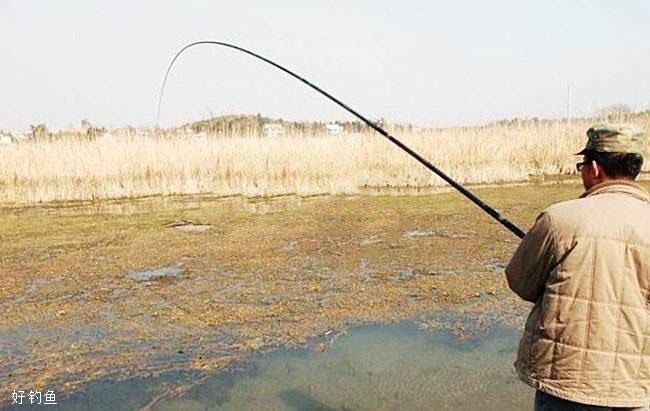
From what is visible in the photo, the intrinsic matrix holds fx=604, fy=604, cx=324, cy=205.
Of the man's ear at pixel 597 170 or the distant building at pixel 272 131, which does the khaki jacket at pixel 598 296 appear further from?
the distant building at pixel 272 131

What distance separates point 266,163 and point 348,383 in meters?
14.4

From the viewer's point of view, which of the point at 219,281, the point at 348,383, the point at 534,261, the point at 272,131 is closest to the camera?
the point at 534,261

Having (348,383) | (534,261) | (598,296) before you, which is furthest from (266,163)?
(598,296)

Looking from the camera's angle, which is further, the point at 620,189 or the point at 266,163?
the point at 266,163

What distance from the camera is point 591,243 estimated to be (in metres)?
1.83

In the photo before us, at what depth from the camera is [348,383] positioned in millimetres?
4141

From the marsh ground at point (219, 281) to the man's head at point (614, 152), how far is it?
3.20m

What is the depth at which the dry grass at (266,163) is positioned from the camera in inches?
652


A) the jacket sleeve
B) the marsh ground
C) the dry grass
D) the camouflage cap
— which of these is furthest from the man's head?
the dry grass

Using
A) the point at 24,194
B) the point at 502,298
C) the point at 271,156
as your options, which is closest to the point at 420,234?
the point at 502,298

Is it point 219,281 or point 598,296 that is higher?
point 598,296

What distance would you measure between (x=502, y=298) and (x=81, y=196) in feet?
42.1

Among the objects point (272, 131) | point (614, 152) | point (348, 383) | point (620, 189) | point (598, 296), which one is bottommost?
point (348, 383)

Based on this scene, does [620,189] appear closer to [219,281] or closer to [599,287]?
[599,287]
